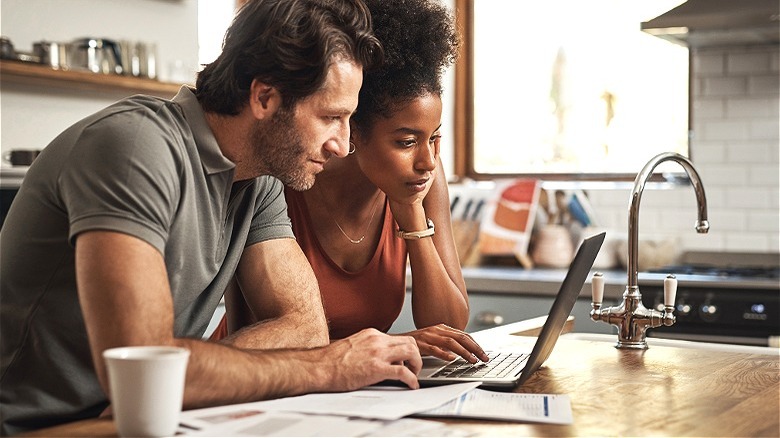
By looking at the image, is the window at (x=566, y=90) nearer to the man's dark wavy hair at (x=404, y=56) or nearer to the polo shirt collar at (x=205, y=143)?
the man's dark wavy hair at (x=404, y=56)

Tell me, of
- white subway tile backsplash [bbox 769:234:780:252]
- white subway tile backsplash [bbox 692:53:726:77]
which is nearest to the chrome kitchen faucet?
white subway tile backsplash [bbox 769:234:780:252]

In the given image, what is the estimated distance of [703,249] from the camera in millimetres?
4430

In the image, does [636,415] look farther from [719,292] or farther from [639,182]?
[719,292]

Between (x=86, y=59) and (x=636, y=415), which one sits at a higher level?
(x=86, y=59)

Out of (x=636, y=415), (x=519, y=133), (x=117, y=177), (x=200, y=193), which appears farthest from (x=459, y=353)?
(x=519, y=133)

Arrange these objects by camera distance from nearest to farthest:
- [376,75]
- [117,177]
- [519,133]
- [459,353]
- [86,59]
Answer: [117,177] → [459,353] → [376,75] → [86,59] → [519,133]

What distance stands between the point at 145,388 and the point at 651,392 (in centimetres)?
94

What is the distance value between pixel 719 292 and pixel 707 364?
1.60 meters

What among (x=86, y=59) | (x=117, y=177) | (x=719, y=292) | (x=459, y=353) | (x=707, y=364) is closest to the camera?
(x=117, y=177)

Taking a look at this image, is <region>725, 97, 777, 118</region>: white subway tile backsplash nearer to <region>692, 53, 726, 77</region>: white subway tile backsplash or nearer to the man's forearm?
<region>692, 53, 726, 77</region>: white subway tile backsplash

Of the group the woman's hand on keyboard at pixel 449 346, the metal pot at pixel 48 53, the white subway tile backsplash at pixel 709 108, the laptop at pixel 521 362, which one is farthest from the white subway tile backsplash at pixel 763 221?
the metal pot at pixel 48 53

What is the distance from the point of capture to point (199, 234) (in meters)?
Answer: 1.78

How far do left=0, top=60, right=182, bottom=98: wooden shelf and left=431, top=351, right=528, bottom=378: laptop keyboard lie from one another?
254cm

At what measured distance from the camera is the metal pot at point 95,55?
407 cm
